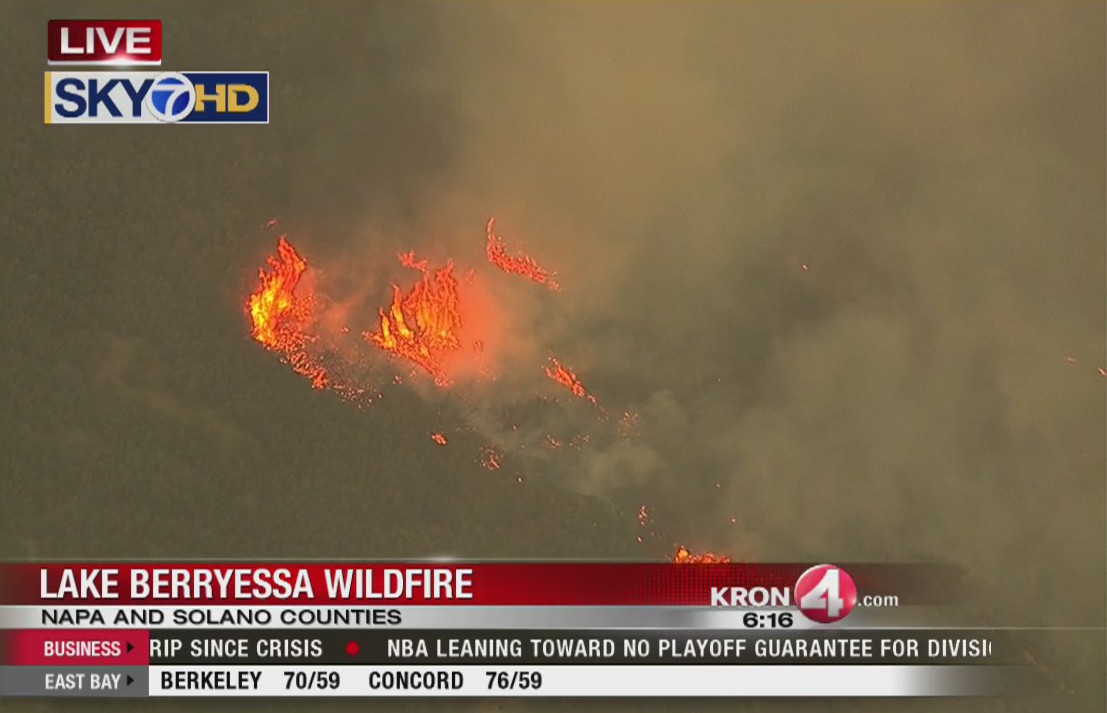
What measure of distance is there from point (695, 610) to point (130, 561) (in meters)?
4.55

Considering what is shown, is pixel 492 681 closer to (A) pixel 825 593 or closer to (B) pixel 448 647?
(B) pixel 448 647

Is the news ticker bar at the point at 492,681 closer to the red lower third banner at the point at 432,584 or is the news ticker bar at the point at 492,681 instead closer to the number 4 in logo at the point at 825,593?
the number 4 in logo at the point at 825,593

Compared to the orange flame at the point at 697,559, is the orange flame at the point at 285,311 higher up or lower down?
higher up

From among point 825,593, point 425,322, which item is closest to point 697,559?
point 825,593

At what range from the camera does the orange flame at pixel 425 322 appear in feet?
35.3

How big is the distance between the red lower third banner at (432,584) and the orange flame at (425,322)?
1.77 m

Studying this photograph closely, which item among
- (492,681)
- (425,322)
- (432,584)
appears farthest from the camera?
(425,322)

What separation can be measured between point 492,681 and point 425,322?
305cm

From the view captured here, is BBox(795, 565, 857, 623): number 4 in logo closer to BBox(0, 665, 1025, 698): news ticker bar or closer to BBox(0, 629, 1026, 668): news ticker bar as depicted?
BBox(0, 629, 1026, 668): news ticker bar

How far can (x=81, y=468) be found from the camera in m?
10.4

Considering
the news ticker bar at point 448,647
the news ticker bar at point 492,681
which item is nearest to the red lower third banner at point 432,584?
the news ticker bar at point 448,647

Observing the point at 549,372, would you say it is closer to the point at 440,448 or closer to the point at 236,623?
the point at 440,448

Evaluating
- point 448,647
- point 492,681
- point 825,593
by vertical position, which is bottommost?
point 492,681

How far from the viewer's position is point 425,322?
1084 cm
